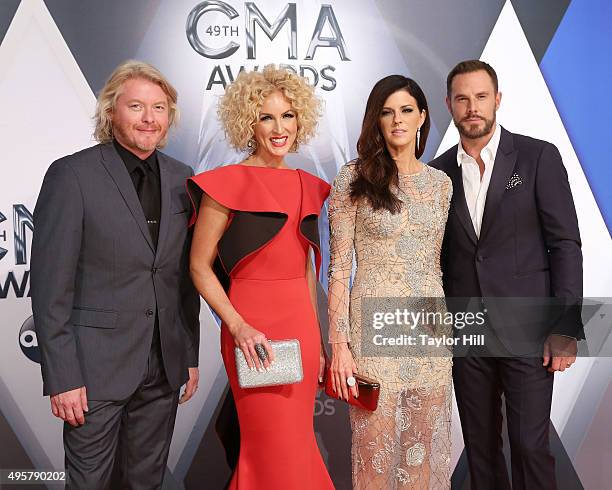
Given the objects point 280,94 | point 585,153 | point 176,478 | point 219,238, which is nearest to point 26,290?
point 176,478

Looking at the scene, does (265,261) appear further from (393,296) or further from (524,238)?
(524,238)

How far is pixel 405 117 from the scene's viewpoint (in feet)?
9.00

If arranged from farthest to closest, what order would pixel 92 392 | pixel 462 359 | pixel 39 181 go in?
pixel 39 181, pixel 462 359, pixel 92 392

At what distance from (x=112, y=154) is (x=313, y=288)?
3.33 feet

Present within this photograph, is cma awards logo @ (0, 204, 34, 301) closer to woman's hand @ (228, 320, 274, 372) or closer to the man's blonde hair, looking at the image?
the man's blonde hair

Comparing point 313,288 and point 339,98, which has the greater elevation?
point 339,98

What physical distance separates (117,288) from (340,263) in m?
0.89

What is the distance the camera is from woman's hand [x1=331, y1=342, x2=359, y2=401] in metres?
2.66

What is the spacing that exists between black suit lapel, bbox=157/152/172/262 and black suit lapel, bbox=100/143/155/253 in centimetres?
4

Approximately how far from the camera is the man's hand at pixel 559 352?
2953 mm

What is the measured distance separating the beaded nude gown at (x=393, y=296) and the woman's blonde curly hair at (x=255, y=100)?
0.37 meters

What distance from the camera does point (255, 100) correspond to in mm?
2680

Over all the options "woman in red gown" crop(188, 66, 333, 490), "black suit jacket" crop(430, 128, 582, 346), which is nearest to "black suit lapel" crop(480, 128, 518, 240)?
"black suit jacket" crop(430, 128, 582, 346)

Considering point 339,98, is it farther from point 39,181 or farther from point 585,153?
point 39,181
